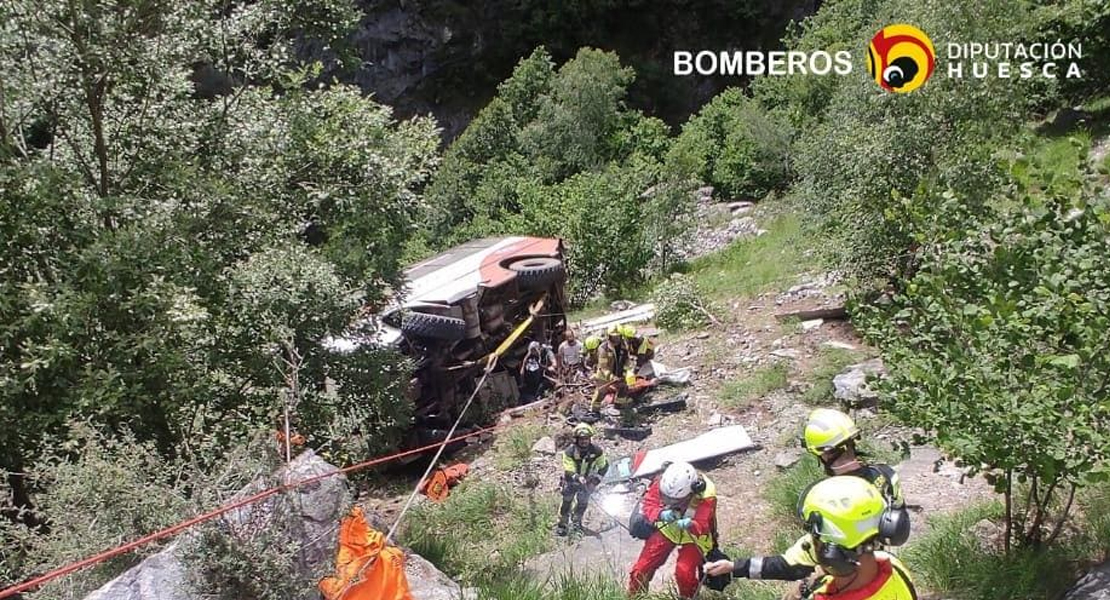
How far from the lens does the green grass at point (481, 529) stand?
616 cm

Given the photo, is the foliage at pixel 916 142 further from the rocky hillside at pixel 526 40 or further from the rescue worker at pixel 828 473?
the rocky hillside at pixel 526 40

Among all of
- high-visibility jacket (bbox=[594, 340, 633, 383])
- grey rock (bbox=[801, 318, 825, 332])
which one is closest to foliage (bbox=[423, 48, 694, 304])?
grey rock (bbox=[801, 318, 825, 332])

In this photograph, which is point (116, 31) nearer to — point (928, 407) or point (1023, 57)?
point (928, 407)

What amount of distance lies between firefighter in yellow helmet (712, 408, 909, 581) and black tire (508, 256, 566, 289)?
6.88 meters

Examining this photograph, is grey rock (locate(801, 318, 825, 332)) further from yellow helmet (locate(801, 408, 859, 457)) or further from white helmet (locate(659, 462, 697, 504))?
yellow helmet (locate(801, 408, 859, 457))

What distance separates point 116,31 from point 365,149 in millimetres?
2254

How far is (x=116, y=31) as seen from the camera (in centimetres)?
670

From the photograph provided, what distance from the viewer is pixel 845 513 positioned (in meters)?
2.87

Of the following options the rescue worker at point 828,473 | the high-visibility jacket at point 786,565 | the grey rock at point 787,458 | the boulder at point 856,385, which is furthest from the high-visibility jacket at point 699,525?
the boulder at point 856,385

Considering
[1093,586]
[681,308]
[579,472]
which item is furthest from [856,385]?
[681,308]

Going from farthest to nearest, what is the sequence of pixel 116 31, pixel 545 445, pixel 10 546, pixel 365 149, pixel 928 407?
pixel 545 445 → pixel 365 149 → pixel 116 31 → pixel 10 546 → pixel 928 407

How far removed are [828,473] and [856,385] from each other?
4.50 m

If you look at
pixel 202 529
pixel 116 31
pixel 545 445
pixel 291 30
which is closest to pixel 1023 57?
pixel 545 445

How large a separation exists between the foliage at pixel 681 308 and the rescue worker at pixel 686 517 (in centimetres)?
829
